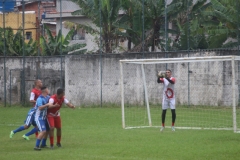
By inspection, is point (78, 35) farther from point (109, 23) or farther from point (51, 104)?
point (51, 104)

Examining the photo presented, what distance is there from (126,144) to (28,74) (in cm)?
1923

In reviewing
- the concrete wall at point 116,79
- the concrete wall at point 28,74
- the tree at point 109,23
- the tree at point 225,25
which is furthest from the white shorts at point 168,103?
the concrete wall at point 28,74

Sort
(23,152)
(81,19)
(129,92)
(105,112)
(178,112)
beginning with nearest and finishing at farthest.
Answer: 1. (23,152)
2. (178,112)
3. (105,112)
4. (129,92)
5. (81,19)

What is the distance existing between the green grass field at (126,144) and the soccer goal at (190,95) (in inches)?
67.8

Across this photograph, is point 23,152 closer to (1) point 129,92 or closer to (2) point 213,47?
(1) point 129,92

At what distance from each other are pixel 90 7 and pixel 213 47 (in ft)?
26.6

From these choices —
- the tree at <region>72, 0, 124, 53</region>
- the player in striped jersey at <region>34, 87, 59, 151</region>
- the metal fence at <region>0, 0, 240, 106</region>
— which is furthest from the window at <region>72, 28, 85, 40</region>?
the player in striped jersey at <region>34, 87, 59, 151</region>

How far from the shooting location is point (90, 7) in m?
34.6

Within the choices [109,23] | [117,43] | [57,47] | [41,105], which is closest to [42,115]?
[41,105]

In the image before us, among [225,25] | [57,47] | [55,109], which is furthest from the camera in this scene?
A: [57,47]

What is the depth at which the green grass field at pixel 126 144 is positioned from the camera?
1362cm

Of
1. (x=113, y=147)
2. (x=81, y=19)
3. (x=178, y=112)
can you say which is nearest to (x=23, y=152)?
(x=113, y=147)

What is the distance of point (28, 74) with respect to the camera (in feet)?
112

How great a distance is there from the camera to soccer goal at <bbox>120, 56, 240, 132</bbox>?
2205 cm
